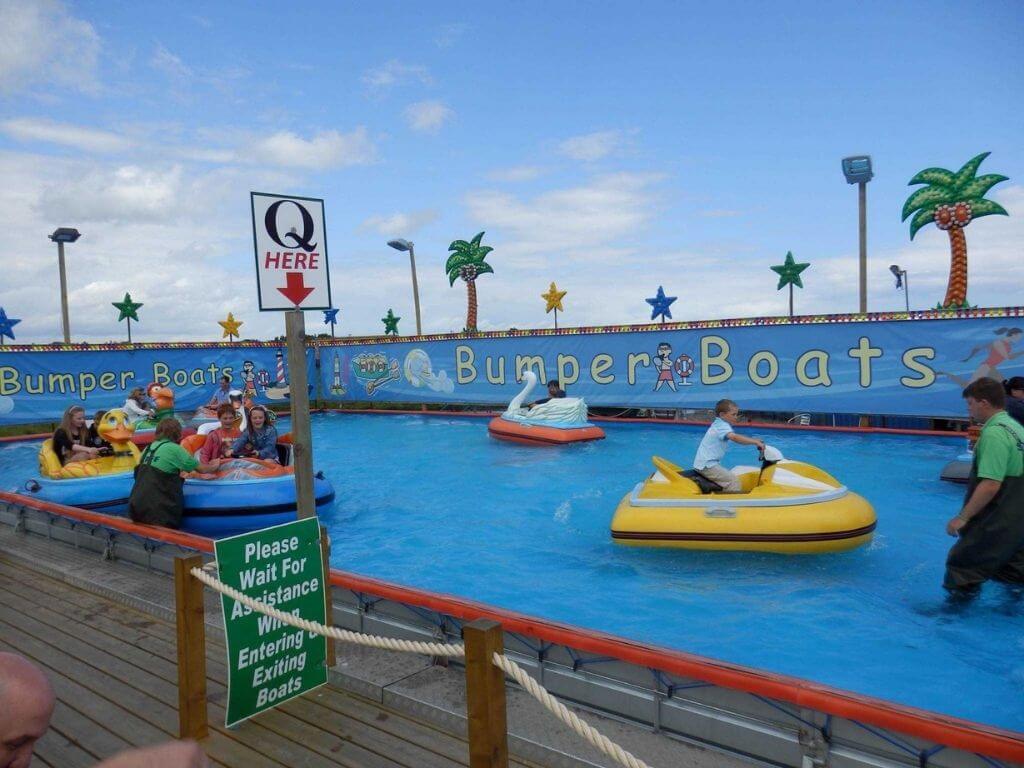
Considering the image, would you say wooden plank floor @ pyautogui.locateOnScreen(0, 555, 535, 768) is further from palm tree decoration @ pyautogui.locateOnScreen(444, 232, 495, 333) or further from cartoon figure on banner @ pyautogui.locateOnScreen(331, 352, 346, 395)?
palm tree decoration @ pyautogui.locateOnScreen(444, 232, 495, 333)

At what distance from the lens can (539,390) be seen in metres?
19.4

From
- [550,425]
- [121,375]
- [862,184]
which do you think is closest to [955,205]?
[862,184]

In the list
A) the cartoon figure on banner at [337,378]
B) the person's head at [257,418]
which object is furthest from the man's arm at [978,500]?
the cartoon figure on banner at [337,378]

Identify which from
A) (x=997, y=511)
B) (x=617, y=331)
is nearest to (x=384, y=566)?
(x=997, y=511)

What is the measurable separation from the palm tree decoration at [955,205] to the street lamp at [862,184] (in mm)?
1047

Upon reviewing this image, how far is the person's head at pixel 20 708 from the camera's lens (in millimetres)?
1582

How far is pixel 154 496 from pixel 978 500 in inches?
295

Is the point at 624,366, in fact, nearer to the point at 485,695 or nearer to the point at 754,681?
the point at 754,681

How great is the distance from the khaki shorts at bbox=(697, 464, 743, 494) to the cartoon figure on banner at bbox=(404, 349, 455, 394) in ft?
46.2

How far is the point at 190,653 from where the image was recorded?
3.59 metres

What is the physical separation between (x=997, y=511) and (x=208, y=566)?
505cm

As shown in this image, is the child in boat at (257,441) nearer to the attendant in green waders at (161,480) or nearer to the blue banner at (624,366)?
the attendant in green waders at (161,480)

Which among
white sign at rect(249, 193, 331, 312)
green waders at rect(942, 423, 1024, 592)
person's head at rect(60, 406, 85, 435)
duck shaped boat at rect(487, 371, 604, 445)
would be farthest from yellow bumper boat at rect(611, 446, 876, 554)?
person's head at rect(60, 406, 85, 435)

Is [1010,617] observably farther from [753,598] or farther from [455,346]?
[455,346]
